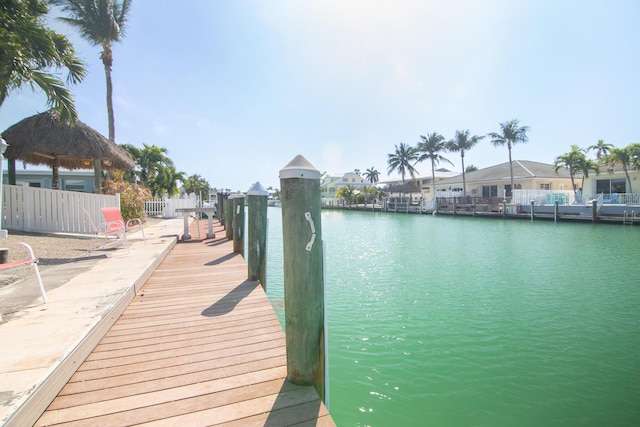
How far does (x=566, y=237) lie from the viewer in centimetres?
1881

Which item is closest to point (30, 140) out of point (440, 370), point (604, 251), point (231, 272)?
point (231, 272)

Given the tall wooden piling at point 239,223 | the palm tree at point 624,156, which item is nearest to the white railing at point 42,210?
the tall wooden piling at point 239,223

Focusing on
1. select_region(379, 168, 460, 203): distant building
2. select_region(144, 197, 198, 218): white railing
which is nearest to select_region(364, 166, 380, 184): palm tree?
select_region(379, 168, 460, 203): distant building

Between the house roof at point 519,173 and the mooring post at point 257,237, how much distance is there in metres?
41.8

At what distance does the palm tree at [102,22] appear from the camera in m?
19.1

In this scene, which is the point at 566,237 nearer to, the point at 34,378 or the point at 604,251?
the point at 604,251

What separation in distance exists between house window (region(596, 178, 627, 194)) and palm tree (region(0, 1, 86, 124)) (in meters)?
44.2

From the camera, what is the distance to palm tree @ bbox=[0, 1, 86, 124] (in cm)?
618

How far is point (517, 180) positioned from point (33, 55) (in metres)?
44.2

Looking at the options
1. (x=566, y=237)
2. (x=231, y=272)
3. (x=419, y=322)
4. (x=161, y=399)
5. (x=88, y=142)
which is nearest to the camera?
(x=161, y=399)

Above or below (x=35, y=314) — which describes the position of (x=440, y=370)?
below

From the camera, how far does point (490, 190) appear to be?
44125 millimetres

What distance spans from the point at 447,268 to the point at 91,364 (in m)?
10.3

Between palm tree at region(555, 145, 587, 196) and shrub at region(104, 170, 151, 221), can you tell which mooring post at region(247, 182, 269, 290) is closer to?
shrub at region(104, 170, 151, 221)
